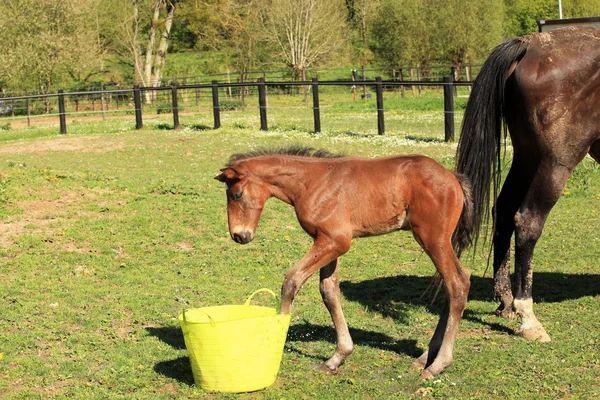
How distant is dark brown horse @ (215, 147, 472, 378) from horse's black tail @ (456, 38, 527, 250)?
939 mm

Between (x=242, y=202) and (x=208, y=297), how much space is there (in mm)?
2417

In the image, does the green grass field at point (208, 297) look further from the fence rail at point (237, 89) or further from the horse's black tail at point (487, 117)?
the fence rail at point (237, 89)

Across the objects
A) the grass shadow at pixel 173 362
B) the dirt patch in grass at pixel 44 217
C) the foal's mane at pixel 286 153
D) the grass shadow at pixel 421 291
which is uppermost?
the foal's mane at pixel 286 153

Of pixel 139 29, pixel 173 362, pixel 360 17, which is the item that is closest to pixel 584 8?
pixel 360 17

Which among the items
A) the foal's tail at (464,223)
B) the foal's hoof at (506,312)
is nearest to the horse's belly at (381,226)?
the foal's tail at (464,223)

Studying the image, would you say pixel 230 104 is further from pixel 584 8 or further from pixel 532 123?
pixel 532 123

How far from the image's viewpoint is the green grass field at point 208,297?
5.63 m

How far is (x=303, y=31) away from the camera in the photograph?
130ft

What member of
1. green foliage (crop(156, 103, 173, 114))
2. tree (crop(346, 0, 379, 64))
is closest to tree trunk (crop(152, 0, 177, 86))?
green foliage (crop(156, 103, 173, 114))

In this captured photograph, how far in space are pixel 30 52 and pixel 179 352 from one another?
3544 cm

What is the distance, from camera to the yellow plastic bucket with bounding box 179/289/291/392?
5219mm

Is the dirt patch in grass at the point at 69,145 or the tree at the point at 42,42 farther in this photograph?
the tree at the point at 42,42

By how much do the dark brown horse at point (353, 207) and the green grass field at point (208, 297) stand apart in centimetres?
47

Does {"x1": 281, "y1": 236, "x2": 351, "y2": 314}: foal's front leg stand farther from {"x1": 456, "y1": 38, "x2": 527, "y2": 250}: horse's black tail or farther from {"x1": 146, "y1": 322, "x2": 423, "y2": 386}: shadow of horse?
{"x1": 456, "y1": 38, "x2": 527, "y2": 250}: horse's black tail
